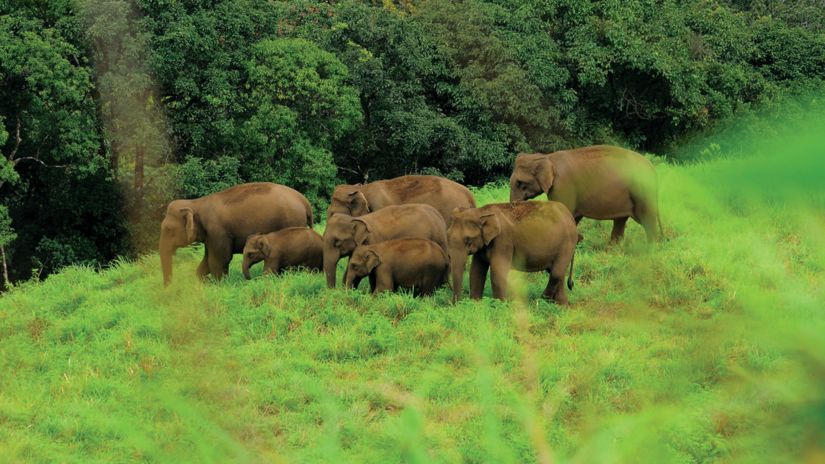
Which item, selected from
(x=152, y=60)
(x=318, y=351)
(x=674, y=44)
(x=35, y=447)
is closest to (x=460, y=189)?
(x=318, y=351)

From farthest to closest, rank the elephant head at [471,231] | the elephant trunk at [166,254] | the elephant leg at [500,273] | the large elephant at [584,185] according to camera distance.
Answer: the elephant trunk at [166,254] → the large elephant at [584,185] → the elephant leg at [500,273] → the elephant head at [471,231]

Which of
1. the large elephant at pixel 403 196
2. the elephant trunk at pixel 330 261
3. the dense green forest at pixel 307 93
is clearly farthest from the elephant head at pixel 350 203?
the dense green forest at pixel 307 93

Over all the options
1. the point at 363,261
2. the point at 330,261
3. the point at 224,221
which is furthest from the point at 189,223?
the point at 363,261

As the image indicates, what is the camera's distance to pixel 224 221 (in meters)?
10.6

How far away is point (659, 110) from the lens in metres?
24.6

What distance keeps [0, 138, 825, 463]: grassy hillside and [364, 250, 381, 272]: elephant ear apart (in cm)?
34

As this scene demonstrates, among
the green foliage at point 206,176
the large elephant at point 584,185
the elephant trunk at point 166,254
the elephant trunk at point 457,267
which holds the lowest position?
the green foliage at point 206,176

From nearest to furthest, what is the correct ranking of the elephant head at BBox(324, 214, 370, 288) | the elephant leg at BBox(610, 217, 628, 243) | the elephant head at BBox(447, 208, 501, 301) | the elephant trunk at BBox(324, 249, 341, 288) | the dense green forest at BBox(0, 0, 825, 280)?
1. the elephant head at BBox(447, 208, 501, 301)
2. the elephant head at BBox(324, 214, 370, 288)
3. the elephant trunk at BBox(324, 249, 341, 288)
4. the elephant leg at BBox(610, 217, 628, 243)
5. the dense green forest at BBox(0, 0, 825, 280)

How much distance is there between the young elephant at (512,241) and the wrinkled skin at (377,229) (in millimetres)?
871

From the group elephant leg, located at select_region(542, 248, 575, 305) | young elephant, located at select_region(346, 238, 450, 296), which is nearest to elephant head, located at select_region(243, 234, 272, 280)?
young elephant, located at select_region(346, 238, 450, 296)

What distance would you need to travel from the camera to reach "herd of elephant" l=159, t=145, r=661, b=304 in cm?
860

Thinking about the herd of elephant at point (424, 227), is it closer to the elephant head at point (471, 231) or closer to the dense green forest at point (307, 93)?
the elephant head at point (471, 231)

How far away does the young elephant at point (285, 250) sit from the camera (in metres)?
9.95

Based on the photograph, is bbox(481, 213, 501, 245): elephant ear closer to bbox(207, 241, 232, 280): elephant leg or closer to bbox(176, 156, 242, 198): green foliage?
bbox(207, 241, 232, 280): elephant leg
